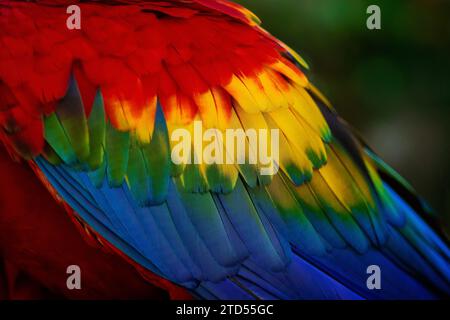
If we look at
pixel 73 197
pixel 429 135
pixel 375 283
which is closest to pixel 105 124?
pixel 73 197

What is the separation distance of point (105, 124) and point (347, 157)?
0.43 m

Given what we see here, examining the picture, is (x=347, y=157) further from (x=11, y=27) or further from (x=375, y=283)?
(x=11, y=27)

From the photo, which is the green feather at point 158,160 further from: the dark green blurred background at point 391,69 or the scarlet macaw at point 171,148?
the dark green blurred background at point 391,69

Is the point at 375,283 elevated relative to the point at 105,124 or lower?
lower

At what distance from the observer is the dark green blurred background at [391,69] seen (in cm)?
143

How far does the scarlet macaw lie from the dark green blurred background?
43cm

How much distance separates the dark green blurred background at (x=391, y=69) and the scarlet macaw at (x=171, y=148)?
432 millimetres

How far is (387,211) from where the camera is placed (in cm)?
118

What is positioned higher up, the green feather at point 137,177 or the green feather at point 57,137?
the green feather at point 57,137

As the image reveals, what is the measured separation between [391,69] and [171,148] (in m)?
0.65

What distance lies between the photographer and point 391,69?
4.84ft
